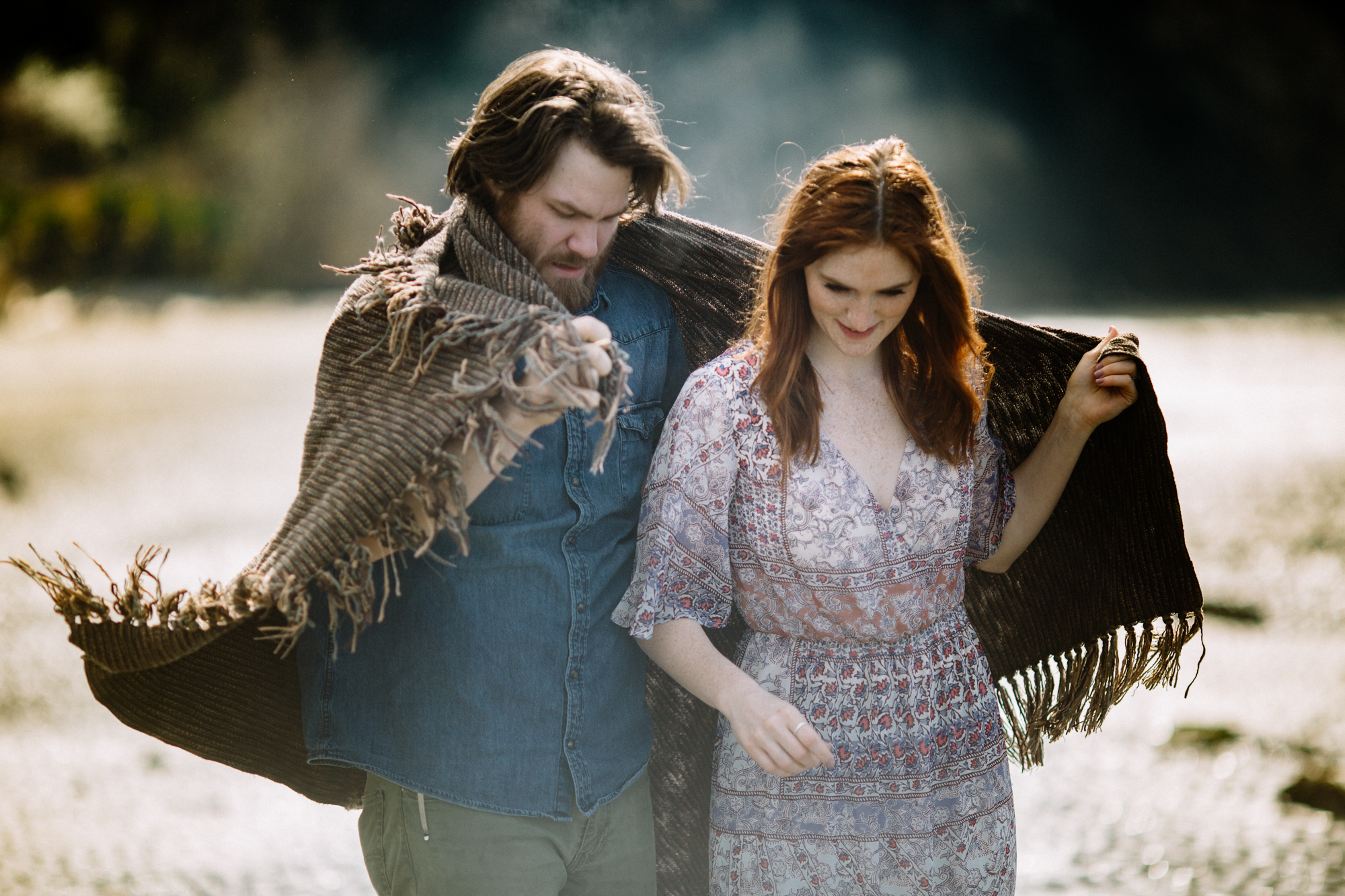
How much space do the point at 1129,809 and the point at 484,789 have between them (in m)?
2.65

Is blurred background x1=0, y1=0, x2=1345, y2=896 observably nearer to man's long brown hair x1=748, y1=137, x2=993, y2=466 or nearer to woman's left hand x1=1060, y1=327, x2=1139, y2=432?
woman's left hand x1=1060, y1=327, x2=1139, y2=432

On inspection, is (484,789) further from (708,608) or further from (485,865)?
(708,608)

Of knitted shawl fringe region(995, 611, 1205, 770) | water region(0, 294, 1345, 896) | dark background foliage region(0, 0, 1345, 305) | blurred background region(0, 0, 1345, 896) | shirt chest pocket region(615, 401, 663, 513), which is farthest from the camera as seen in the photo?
dark background foliage region(0, 0, 1345, 305)

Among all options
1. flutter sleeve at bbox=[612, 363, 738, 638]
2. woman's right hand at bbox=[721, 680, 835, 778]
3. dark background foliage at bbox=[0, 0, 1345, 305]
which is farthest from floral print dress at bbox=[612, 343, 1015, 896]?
dark background foliage at bbox=[0, 0, 1345, 305]

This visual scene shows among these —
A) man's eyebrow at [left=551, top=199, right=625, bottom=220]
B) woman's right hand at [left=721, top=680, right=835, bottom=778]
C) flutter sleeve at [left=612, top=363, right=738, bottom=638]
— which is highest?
man's eyebrow at [left=551, top=199, right=625, bottom=220]

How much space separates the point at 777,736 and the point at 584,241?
829mm

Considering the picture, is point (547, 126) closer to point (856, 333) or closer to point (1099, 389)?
point (856, 333)

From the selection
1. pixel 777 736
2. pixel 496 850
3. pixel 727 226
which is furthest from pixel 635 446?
pixel 727 226

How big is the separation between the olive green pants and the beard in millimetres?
846

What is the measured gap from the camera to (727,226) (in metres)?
5.32

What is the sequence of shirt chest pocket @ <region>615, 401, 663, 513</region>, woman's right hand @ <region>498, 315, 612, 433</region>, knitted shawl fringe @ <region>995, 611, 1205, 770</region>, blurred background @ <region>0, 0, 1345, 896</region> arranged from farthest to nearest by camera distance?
blurred background @ <region>0, 0, 1345, 896</region> → knitted shawl fringe @ <region>995, 611, 1205, 770</region> → shirt chest pocket @ <region>615, 401, 663, 513</region> → woman's right hand @ <region>498, 315, 612, 433</region>

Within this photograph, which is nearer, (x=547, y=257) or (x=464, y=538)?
(x=464, y=538)

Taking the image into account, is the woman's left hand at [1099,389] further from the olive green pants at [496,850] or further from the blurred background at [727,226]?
the blurred background at [727,226]

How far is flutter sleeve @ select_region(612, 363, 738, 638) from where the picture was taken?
1.75 metres
